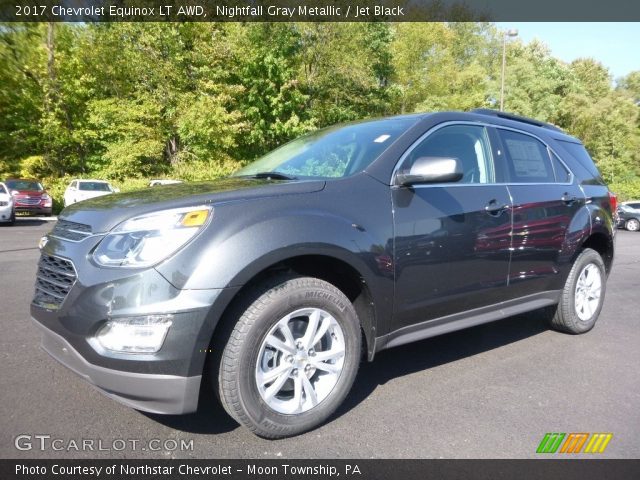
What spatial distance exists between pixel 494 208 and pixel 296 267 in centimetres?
156

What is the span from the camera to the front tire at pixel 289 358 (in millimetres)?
2350

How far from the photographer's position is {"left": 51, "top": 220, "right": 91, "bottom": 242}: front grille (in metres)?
2.44

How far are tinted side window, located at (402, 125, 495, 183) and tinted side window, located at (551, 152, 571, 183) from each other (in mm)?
925

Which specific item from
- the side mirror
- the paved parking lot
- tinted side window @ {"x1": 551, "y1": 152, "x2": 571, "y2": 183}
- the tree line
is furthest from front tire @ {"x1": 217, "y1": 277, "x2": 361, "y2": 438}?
the tree line

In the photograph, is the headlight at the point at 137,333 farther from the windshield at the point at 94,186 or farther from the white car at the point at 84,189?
the windshield at the point at 94,186

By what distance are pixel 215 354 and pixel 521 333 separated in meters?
3.21

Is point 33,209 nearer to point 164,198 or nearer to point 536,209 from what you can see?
point 164,198

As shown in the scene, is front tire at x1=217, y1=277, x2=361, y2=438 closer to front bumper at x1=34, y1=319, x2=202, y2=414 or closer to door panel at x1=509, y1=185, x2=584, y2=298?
front bumper at x1=34, y1=319, x2=202, y2=414

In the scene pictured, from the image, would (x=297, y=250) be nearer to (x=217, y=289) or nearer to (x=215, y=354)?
(x=217, y=289)

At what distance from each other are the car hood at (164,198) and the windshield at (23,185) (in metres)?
19.3

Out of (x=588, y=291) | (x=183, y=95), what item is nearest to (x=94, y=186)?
(x=183, y=95)

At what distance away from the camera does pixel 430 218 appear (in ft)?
9.78

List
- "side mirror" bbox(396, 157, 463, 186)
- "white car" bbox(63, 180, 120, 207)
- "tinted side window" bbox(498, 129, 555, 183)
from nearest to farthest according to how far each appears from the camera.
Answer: "side mirror" bbox(396, 157, 463, 186)
"tinted side window" bbox(498, 129, 555, 183)
"white car" bbox(63, 180, 120, 207)

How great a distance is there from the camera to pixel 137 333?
86.4 inches
